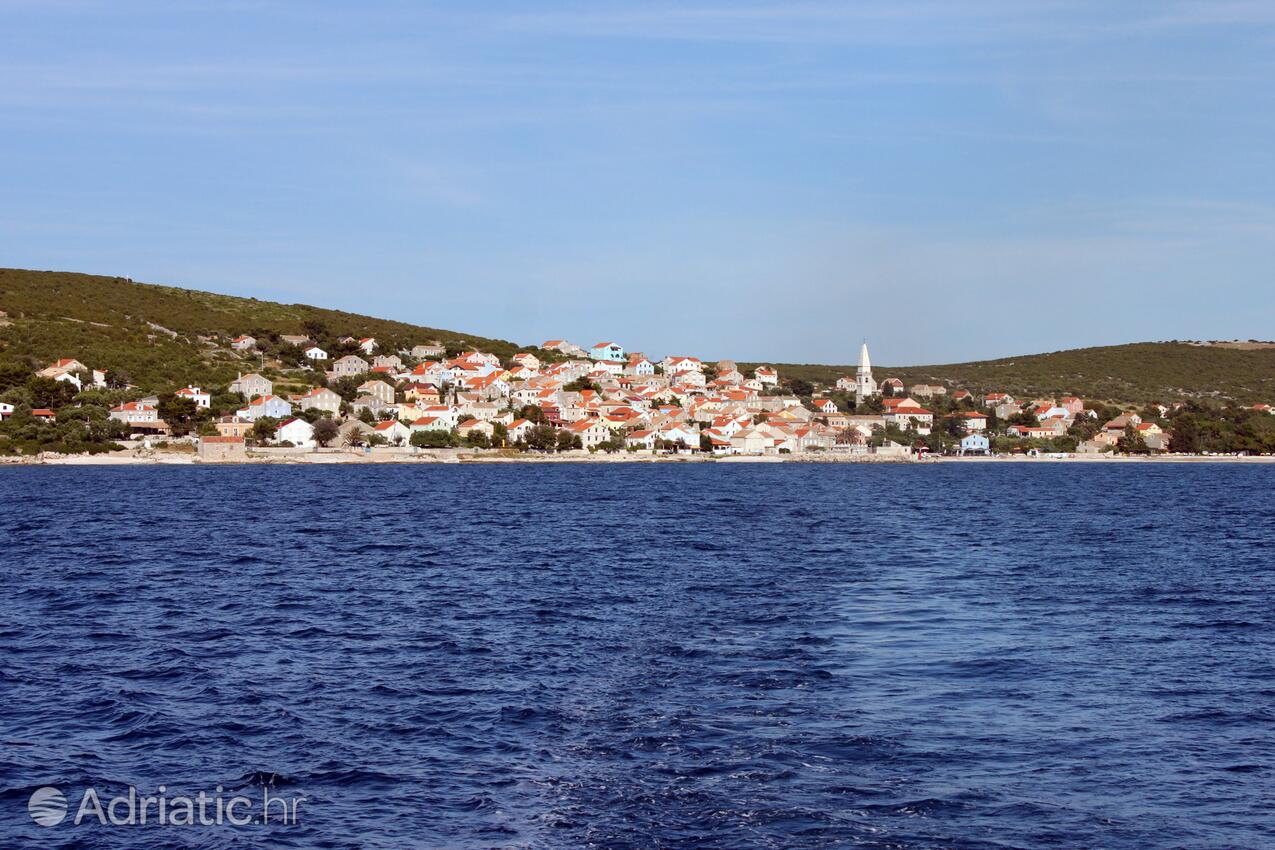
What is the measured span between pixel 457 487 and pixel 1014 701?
5758 cm

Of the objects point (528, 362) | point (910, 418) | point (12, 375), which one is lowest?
point (910, 418)

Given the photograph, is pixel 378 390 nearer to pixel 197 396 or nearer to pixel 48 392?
pixel 197 396

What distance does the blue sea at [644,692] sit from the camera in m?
10.2

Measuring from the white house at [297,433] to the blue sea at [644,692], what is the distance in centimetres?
7062

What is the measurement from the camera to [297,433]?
103938 mm

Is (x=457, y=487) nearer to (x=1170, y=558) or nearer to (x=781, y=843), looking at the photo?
(x=1170, y=558)

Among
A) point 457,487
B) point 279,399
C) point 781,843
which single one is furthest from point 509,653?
point 279,399

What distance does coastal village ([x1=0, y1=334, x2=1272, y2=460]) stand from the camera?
104 metres

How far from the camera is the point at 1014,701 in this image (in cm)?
1423

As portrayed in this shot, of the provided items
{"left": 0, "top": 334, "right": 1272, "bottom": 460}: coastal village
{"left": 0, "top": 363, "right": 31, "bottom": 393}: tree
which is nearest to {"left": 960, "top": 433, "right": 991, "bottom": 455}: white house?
{"left": 0, "top": 334, "right": 1272, "bottom": 460}: coastal village

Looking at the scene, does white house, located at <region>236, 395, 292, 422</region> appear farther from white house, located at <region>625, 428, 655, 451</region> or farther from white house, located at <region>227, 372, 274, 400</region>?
white house, located at <region>625, 428, 655, 451</region>

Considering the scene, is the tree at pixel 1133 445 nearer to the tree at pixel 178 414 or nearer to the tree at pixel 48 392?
the tree at pixel 178 414

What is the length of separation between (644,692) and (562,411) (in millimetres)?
110407

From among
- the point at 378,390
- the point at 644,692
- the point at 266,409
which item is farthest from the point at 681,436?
the point at 644,692
